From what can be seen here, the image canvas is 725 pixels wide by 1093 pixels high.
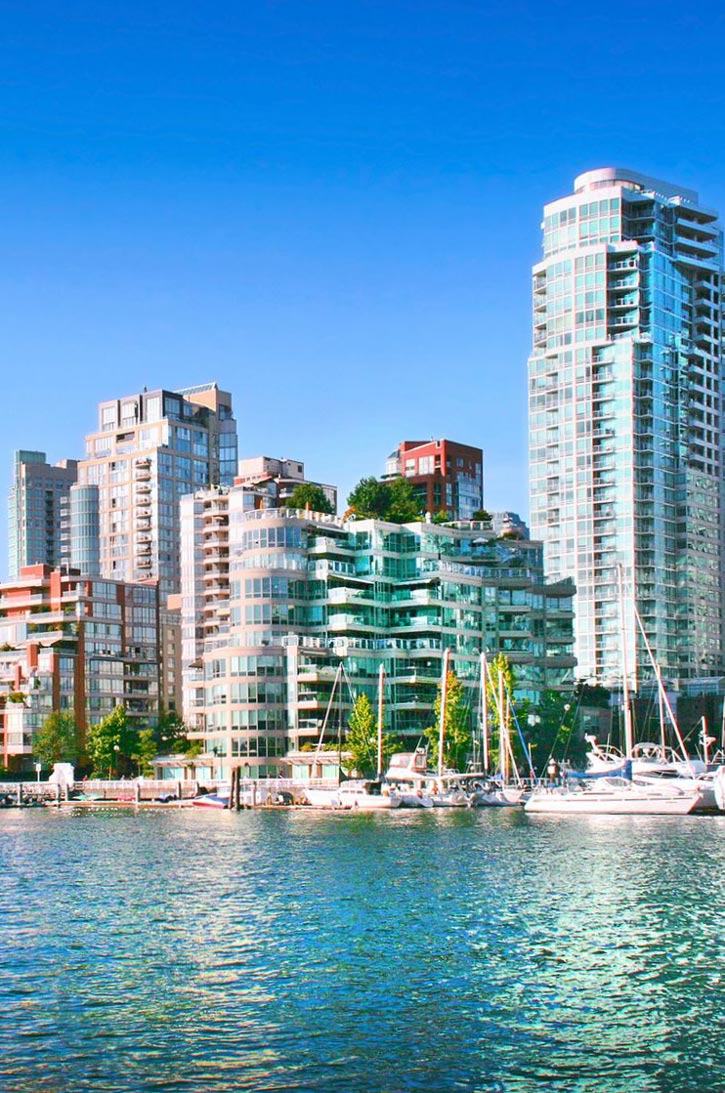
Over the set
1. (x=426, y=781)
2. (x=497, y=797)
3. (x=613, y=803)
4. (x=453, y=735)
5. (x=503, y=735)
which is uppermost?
(x=503, y=735)

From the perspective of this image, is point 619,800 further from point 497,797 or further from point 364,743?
point 364,743

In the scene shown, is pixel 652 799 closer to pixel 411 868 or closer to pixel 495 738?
pixel 495 738

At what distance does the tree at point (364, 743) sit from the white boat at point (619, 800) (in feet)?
102

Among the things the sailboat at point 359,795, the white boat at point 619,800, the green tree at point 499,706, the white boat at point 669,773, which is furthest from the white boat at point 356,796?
the white boat at point 669,773

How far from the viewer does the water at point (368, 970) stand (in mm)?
43469

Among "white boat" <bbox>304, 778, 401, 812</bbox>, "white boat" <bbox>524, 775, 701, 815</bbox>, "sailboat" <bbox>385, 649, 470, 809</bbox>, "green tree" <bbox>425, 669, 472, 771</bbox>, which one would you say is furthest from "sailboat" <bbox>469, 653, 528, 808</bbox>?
"white boat" <bbox>524, 775, 701, 815</bbox>

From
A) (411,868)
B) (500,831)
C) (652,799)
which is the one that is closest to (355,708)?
(652,799)

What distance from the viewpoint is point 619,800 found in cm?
14425

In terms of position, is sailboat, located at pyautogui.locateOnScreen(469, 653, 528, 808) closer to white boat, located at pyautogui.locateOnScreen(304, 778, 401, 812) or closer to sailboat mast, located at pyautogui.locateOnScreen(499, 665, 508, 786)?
sailboat mast, located at pyautogui.locateOnScreen(499, 665, 508, 786)

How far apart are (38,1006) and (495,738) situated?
13127 cm

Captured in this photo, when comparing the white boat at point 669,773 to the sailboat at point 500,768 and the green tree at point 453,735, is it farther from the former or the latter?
the green tree at point 453,735

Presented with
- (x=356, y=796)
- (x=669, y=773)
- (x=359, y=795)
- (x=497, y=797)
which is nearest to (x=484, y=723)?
(x=497, y=797)

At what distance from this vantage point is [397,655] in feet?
650

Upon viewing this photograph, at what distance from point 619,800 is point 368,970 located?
89.5m
